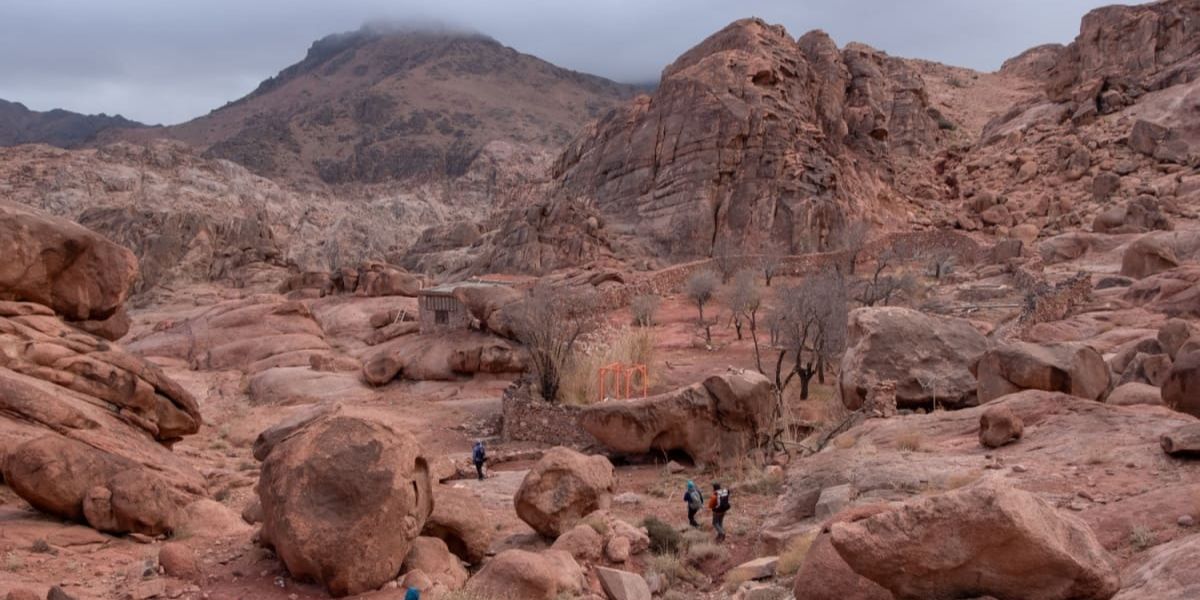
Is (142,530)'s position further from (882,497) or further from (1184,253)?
(1184,253)

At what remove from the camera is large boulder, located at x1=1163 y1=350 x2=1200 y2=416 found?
28.2ft

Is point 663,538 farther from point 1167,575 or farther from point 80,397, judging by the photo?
point 80,397

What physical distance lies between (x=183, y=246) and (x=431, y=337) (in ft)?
103

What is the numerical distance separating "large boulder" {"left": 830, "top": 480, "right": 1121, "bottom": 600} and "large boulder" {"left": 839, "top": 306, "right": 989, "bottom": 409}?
872 cm

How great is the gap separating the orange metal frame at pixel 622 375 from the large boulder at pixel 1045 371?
813 centimetres

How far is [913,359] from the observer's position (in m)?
14.1

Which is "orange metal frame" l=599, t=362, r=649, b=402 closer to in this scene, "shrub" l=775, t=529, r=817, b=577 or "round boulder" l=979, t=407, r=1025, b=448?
"round boulder" l=979, t=407, r=1025, b=448

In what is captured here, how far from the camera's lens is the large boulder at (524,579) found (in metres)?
7.81

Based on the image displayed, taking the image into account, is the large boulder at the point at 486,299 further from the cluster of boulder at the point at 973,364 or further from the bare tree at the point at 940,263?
the bare tree at the point at 940,263

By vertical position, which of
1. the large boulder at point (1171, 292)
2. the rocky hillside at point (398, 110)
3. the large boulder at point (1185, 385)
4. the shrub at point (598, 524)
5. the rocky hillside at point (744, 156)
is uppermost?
the rocky hillside at point (398, 110)

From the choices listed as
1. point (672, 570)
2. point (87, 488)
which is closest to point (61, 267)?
point (87, 488)


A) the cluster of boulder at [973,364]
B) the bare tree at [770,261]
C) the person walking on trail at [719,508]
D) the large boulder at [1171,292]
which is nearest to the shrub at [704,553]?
the person walking on trail at [719,508]

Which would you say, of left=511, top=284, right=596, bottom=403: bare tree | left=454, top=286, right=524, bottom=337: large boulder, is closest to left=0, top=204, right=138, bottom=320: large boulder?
left=511, top=284, right=596, bottom=403: bare tree

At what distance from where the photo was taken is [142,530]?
28.5 ft
